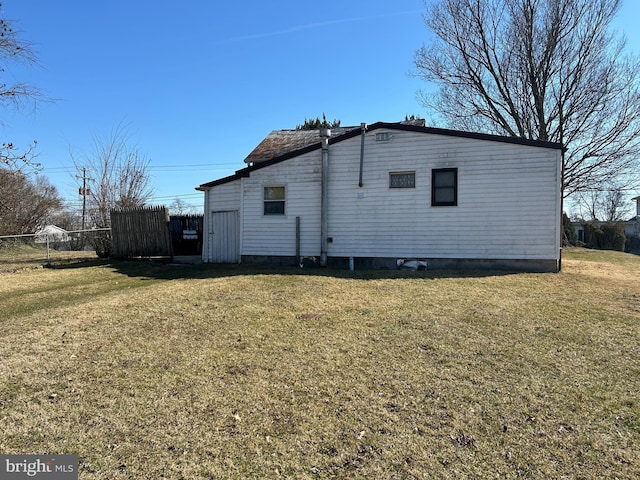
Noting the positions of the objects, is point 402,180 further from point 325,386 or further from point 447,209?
point 325,386

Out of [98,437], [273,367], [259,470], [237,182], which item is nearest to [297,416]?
[259,470]

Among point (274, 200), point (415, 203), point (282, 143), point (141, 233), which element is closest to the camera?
point (415, 203)

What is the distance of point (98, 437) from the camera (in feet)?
8.65

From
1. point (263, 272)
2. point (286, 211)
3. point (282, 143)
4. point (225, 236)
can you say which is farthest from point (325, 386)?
point (282, 143)

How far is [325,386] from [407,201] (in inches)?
317

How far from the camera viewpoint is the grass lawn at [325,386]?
2.43m

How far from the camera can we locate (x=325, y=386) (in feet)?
11.1

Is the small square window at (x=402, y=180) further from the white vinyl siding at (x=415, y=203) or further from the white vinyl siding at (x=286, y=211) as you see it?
the white vinyl siding at (x=286, y=211)

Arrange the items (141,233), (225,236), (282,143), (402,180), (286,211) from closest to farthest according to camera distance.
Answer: (402,180), (286,211), (225,236), (141,233), (282,143)

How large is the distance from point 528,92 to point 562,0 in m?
4.06

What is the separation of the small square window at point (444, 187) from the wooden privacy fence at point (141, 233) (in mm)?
9085

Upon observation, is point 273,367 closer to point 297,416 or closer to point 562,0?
point 297,416

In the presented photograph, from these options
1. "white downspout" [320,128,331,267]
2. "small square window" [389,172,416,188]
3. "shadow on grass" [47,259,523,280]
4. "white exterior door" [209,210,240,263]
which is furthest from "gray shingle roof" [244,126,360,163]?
"shadow on grass" [47,259,523,280]

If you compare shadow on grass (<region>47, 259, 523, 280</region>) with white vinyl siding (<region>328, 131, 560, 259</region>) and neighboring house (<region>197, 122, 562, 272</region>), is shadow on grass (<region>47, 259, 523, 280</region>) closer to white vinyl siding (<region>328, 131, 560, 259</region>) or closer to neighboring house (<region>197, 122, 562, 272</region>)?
neighboring house (<region>197, 122, 562, 272</region>)
